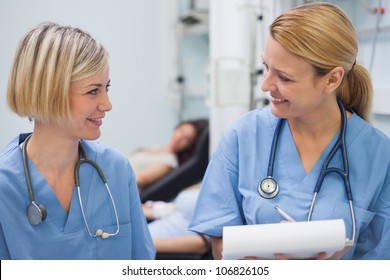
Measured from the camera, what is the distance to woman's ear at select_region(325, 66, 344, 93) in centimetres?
100

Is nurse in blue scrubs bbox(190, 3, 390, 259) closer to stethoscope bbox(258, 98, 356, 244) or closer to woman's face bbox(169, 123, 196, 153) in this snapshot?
stethoscope bbox(258, 98, 356, 244)

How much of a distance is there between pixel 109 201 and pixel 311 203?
1.39ft

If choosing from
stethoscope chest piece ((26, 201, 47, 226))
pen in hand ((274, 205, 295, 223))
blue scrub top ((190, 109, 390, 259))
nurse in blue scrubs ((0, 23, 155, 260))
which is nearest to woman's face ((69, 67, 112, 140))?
nurse in blue scrubs ((0, 23, 155, 260))

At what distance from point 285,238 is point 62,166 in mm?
495

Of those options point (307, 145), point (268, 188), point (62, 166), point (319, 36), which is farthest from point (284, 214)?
point (62, 166)

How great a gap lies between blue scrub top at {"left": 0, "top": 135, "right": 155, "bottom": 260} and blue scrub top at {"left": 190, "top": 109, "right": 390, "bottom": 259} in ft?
0.49

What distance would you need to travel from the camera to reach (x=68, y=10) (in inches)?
121

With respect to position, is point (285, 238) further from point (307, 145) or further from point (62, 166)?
point (62, 166)

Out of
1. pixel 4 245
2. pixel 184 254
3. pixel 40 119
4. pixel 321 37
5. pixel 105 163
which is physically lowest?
pixel 184 254

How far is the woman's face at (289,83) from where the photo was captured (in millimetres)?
972

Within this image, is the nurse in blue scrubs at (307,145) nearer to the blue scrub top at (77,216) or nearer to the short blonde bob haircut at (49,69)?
the blue scrub top at (77,216)

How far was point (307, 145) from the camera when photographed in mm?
1094

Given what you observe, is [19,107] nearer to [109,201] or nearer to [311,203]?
[109,201]
